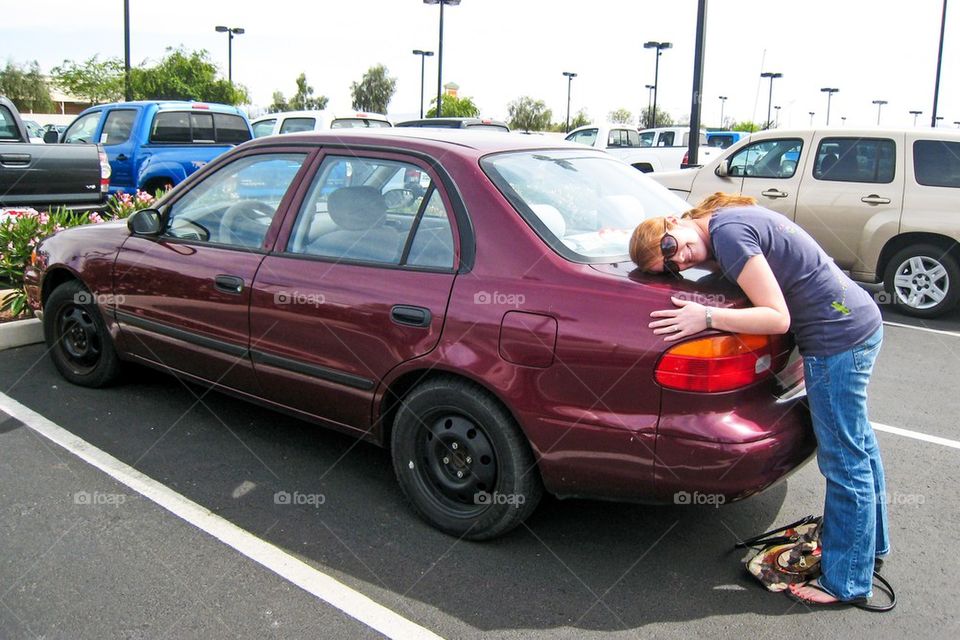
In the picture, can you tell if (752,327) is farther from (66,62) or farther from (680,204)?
(66,62)

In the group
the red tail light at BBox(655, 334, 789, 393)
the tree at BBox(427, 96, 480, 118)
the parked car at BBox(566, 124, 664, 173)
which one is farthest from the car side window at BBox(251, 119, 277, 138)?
the tree at BBox(427, 96, 480, 118)

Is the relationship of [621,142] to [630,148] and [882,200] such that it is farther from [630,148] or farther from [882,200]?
[882,200]

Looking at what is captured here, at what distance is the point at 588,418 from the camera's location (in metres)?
3.01

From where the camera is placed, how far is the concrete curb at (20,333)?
5.96 meters

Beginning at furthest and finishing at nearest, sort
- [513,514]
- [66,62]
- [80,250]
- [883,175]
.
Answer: [66,62] → [883,175] → [80,250] → [513,514]

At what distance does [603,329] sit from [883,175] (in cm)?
670

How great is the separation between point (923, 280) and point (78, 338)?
7.55 metres

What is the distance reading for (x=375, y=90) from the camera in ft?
203

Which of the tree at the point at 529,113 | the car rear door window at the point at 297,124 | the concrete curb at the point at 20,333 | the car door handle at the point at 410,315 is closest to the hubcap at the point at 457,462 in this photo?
the car door handle at the point at 410,315

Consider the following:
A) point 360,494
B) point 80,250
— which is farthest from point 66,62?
point 360,494

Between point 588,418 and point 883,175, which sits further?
point 883,175

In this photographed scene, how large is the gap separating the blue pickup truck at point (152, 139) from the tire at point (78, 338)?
6.93 m

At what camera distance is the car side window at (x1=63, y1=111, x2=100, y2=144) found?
12.4 m

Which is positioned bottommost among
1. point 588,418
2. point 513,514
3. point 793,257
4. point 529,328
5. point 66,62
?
point 513,514
